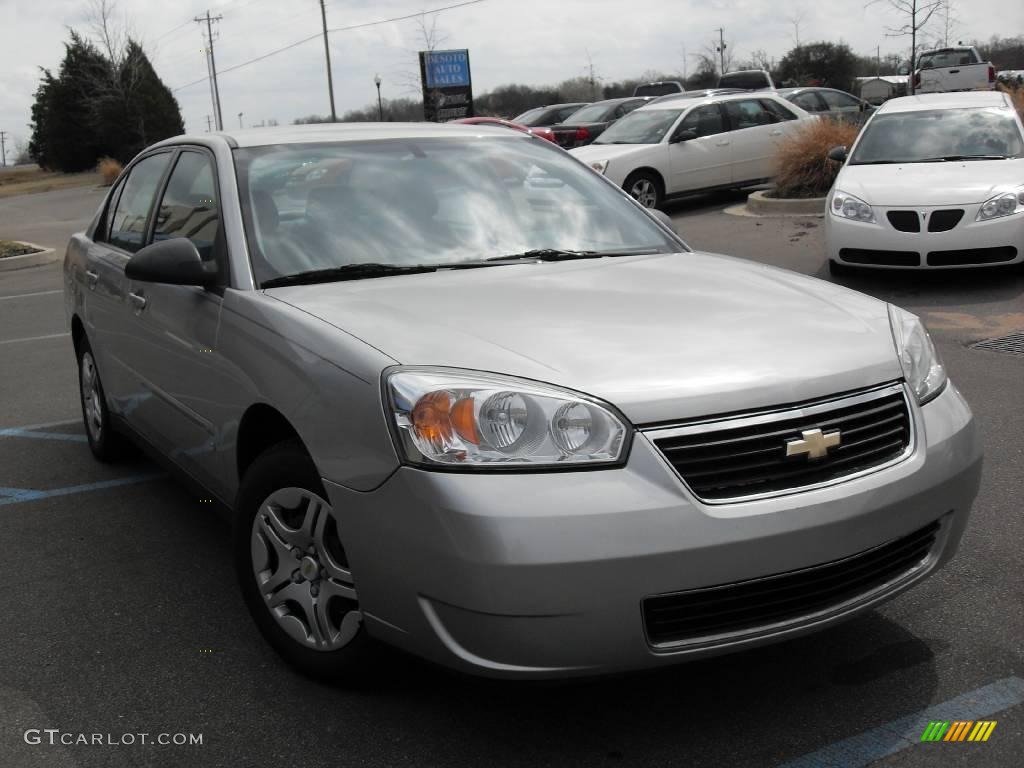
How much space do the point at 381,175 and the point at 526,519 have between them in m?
1.95

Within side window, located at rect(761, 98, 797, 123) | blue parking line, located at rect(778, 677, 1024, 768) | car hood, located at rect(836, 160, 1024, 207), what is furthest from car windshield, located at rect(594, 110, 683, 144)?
blue parking line, located at rect(778, 677, 1024, 768)

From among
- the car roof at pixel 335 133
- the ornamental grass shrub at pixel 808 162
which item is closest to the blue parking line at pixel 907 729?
the car roof at pixel 335 133

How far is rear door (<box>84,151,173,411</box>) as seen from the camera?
15.5ft

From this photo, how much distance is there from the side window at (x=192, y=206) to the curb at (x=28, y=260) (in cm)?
1357

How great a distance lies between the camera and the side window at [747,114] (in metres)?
16.5

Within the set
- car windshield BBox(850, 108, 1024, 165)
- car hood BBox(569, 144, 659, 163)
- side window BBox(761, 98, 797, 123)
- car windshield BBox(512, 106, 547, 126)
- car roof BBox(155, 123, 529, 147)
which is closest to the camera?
car roof BBox(155, 123, 529, 147)

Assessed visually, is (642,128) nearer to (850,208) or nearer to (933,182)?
(850,208)

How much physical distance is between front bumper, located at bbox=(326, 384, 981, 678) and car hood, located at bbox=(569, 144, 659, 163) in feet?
41.8

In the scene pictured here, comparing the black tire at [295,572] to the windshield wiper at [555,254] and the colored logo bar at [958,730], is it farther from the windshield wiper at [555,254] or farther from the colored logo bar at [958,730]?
the colored logo bar at [958,730]

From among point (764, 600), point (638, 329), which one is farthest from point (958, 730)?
point (638, 329)

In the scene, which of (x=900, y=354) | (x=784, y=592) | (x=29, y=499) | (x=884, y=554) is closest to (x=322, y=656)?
(x=784, y=592)

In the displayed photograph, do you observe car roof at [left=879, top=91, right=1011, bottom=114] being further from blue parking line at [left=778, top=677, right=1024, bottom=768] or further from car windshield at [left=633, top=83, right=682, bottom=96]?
car windshield at [left=633, top=83, right=682, bottom=96]

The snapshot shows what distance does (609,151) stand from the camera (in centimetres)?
1548

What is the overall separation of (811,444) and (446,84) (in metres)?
40.4
